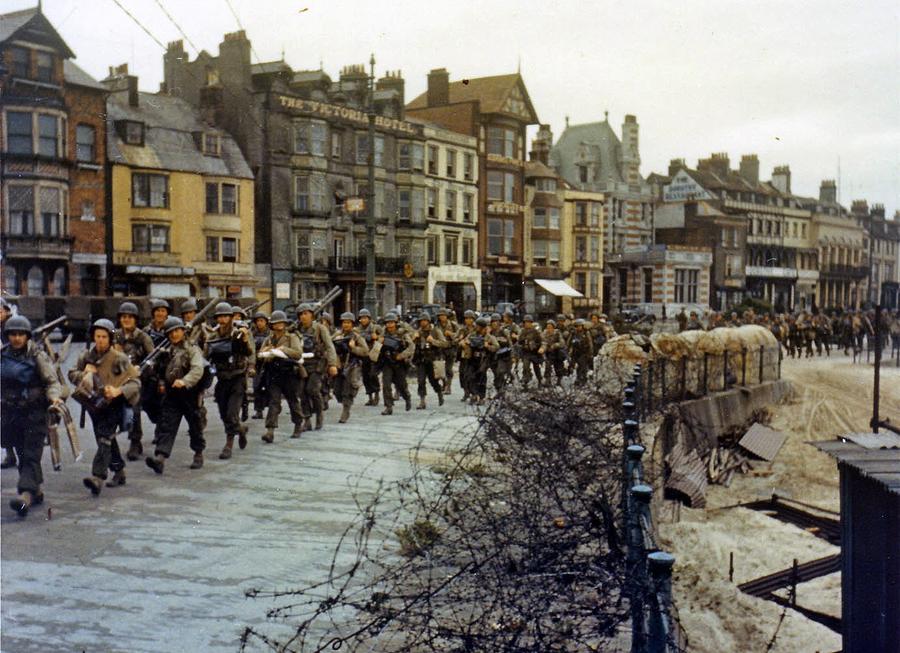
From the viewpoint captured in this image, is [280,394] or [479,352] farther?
[479,352]

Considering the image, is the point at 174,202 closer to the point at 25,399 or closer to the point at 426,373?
the point at 426,373

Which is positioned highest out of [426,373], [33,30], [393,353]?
[33,30]

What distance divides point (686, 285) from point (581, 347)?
1746 inches

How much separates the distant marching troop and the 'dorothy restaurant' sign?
82.6 ft

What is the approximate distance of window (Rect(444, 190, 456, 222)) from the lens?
51.9 meters

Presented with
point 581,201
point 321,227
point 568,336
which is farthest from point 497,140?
point 568,336

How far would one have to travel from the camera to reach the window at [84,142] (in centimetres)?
3331

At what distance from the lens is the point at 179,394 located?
10.7 metres

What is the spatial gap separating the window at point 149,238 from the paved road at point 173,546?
27446mm

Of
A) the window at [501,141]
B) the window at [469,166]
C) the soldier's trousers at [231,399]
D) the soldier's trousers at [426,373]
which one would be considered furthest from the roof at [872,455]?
the window at [501,141]

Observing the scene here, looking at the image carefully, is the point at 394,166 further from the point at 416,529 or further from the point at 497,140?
the point at 416,529

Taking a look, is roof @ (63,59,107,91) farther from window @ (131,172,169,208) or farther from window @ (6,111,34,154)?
window @ (131,172,169,208)

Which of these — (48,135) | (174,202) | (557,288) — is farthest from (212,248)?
(557,288)

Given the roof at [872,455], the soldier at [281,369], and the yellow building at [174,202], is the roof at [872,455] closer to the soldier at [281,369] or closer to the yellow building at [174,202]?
the soldier at [281,369]
